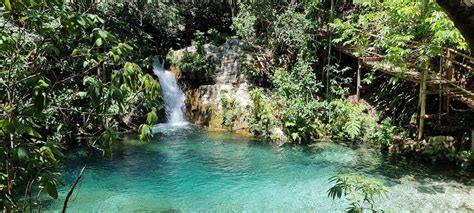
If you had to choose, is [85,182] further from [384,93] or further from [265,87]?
[384,93]

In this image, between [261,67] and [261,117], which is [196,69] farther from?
[261,117]

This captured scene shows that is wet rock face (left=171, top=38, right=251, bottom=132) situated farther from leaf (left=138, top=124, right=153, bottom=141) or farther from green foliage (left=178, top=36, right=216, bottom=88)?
leaf (left=138, top=124, right=153, bottom=141)

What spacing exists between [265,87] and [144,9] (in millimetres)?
6639

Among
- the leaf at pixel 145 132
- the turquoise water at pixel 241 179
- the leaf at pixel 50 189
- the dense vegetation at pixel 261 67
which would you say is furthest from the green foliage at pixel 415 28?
the leaf at pixel 50 189

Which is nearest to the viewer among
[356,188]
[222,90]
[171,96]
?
[356,188]

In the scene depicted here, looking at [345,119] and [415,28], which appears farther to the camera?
[345,119]

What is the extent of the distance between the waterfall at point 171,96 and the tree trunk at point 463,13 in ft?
50.6

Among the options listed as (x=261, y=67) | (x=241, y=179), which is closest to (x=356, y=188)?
(x=241, y=179)

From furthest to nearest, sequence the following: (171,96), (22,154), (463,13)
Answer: (171,96)
(22,154)
(463,13)

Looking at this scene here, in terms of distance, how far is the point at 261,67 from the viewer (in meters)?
17.0

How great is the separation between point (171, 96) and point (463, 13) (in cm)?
1615

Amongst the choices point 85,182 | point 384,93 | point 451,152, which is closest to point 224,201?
point 85,182

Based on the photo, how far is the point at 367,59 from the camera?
→ 44.8 ft

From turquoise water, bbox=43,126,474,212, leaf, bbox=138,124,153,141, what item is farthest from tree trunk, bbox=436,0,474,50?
turquoise water, bbox=43,126,474,212
